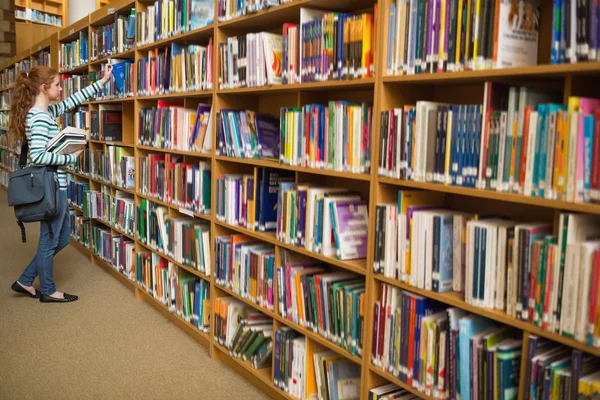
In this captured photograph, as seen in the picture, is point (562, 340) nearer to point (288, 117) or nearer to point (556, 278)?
point (556, 278)

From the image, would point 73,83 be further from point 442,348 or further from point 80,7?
point 442,348

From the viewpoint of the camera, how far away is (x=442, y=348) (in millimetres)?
1776

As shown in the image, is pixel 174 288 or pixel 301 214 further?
pixel 174 288

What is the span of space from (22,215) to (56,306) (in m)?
0.69

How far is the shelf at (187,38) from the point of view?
308 centimetres

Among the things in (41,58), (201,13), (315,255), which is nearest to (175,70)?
(201,13)

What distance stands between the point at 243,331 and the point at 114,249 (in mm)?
2108

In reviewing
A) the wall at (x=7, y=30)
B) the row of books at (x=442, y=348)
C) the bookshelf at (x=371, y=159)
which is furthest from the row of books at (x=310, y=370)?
the wall at (x=7, y=30)

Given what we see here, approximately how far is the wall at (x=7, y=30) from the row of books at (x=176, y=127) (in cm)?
759

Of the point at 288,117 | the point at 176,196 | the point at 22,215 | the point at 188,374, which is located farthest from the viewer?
the point at 22,215

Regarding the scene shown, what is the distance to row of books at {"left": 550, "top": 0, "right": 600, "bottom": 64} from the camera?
1.36 meters

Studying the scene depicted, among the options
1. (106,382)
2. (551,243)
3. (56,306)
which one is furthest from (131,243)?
(551,243)

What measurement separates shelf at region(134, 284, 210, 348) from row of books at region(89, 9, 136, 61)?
1815 mm

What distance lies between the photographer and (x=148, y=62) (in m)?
3.80
